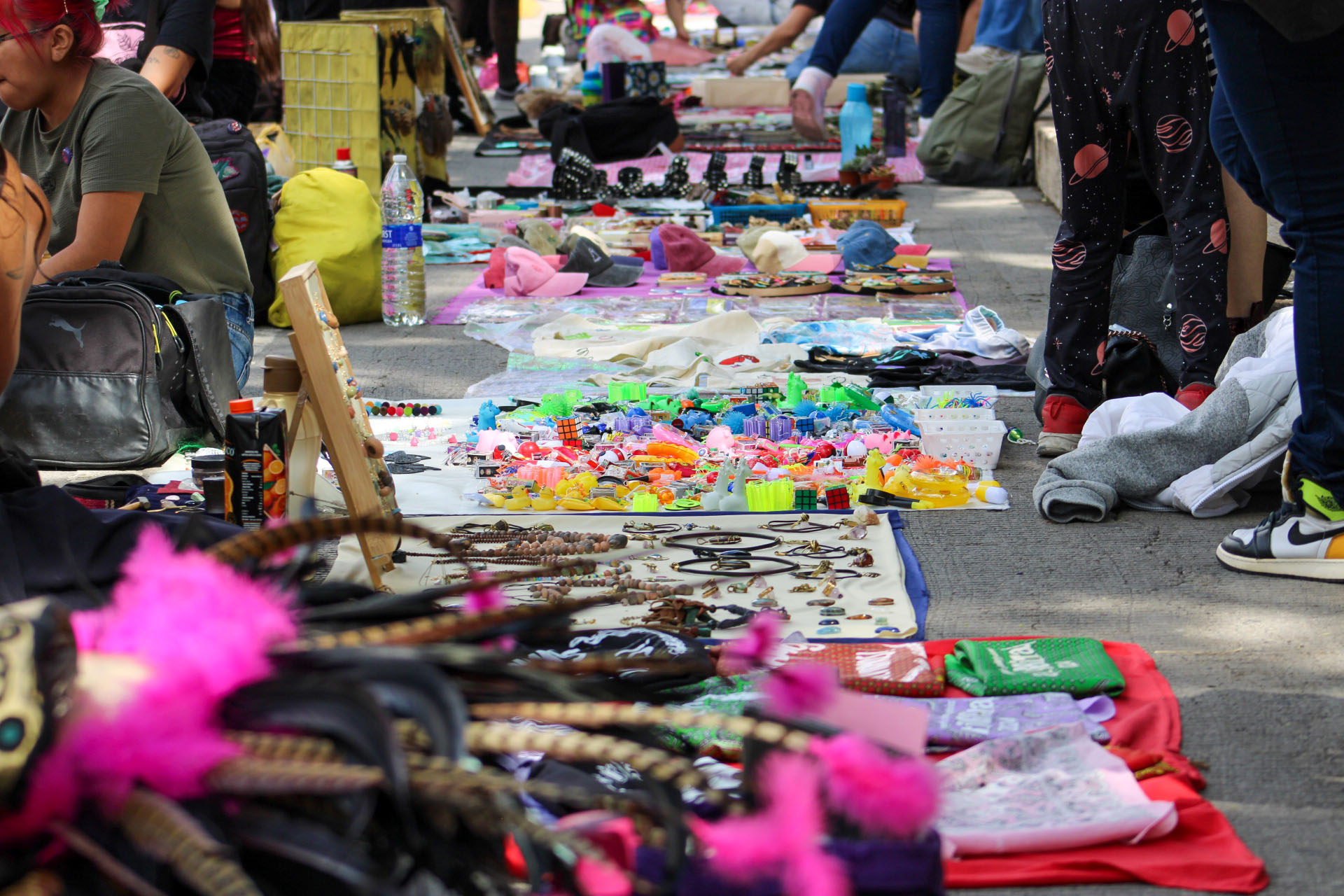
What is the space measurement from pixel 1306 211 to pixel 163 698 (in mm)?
2543

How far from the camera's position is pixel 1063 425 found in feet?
12.9

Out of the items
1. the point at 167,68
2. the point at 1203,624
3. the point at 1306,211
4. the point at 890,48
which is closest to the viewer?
the point at 1203,624

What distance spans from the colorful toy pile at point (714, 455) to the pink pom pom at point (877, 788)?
2.20m

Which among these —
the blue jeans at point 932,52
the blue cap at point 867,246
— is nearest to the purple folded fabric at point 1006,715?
the blue cap at point 867,246

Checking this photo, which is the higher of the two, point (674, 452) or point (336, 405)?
point (336, 405)

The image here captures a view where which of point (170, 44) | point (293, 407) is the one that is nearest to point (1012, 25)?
point (170, 44)

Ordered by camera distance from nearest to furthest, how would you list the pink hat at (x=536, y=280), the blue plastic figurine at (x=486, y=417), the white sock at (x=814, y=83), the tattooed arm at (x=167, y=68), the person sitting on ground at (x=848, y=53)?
the blue plastic figurine at (x=486, y=417), the tattooed arm at (x=167, y=68), the pink hat at (x=536, y=280), the person sitting on ground at (x=848, y=53), the white sock at (x=814, y=83)

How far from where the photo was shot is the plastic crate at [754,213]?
311 inches

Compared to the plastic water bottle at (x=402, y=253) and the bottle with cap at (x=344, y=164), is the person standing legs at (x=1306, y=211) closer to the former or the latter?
the plastic water bottle at (x=402, y=253)

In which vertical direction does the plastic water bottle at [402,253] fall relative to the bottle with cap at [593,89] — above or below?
below

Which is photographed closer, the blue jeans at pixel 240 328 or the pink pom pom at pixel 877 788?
the pink pom pom at pixel 877 788

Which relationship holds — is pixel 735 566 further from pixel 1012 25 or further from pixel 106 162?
pixel 1012 25

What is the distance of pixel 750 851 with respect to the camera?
1.17 m

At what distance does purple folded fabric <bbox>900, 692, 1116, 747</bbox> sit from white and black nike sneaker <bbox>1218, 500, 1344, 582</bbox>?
87cm
